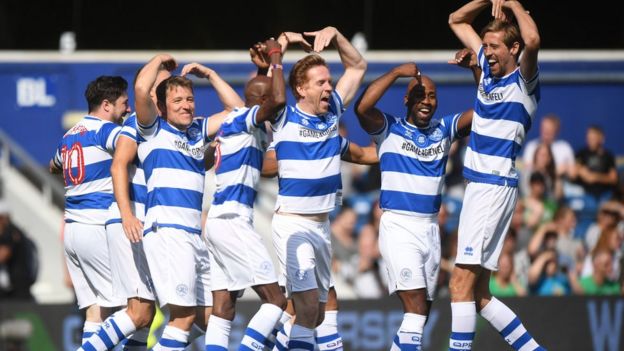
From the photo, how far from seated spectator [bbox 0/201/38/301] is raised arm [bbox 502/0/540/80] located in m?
7.42

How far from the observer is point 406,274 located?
961 cm

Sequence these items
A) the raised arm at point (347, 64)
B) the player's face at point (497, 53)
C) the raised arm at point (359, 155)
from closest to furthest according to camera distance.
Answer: the player's face at point (497, 53) < the raised arm at point (347, 64) < the raised arm at point (359, 155)

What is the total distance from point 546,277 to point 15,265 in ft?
19.9

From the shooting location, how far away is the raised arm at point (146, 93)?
30.4 ft

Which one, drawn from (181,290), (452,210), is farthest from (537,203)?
(181,290)

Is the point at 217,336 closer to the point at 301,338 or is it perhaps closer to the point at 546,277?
the point at 301,338

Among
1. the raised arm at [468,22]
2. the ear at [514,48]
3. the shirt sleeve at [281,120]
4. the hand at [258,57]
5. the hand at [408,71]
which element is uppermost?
the raised arm at [468,22]

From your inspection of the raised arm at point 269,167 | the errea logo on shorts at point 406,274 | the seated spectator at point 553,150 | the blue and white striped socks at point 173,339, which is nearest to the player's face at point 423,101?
the errea logo on shorts at point 406,274

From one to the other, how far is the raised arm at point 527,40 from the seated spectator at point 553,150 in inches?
266

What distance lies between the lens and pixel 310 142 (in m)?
9.55

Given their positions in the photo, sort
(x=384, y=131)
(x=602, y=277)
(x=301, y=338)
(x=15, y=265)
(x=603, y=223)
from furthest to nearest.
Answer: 1. (x=603, y=223)
2. (x=602, y=277)
3. (x=15, y=265)
4. (x=384, y=131)
5. (x=301, y=338)

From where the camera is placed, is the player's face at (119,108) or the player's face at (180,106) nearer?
the player's face at (180,106)

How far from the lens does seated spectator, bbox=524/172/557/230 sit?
15.5 m

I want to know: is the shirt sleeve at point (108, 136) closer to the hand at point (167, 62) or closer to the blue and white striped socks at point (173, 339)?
the hand at point (167, 62)
